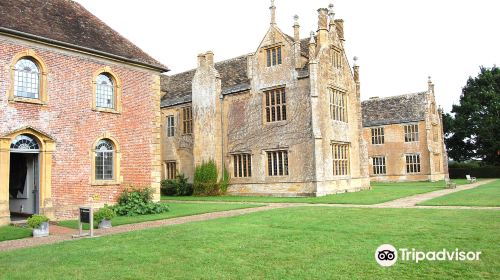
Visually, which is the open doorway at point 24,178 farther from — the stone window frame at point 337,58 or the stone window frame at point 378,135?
the stone window frame at point 378,135

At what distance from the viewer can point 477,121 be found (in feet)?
173

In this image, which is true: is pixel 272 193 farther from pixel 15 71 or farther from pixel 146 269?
pixel 146 269

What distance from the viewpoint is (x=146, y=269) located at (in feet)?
23.3

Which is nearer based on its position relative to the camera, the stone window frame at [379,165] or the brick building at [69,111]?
the brick building at [69,111]

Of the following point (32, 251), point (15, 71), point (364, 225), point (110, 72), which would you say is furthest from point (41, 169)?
point (364, 225)

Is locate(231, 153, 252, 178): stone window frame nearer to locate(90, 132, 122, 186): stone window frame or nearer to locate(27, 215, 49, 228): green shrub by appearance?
locate(90, 132, 122, 186): stone window frame

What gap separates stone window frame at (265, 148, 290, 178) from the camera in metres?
25.7

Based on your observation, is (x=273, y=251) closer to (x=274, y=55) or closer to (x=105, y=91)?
(x=105, y=91)

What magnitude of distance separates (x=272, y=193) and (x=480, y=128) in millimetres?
37947

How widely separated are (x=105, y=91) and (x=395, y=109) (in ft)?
118

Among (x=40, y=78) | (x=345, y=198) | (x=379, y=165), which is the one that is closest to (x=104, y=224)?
(x=40, y=78)

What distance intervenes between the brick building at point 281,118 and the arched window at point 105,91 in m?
11.2

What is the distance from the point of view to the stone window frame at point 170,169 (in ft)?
106

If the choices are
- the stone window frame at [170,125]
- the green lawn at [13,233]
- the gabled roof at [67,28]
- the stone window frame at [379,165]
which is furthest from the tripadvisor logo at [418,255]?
the stone window frame at [379,165]
